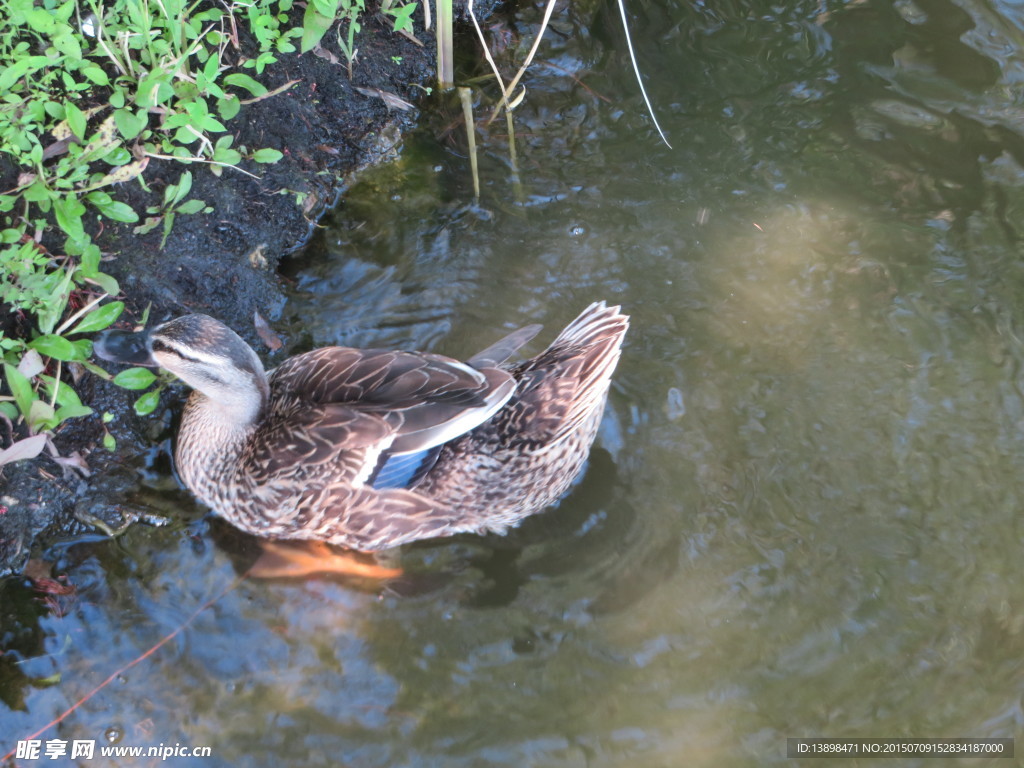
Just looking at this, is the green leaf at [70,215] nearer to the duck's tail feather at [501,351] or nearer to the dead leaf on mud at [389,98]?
the duck's tail feather at [501,351]

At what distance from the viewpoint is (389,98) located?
4727 mm

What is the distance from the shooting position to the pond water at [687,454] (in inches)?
120

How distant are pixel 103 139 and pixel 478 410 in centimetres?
196

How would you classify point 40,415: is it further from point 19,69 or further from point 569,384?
point 569,384

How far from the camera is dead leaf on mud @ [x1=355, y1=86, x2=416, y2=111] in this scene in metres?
4.69

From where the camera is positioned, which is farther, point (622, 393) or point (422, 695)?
point (622, 393)

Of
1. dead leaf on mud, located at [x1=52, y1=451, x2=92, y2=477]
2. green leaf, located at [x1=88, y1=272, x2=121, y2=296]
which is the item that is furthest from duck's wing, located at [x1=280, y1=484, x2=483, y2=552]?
green leaf, located at [x1=88, y1=272, x2=121, y2=296]

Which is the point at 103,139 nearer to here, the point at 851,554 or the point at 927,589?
the point at 851,554

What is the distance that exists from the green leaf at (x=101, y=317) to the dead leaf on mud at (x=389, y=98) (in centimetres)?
209

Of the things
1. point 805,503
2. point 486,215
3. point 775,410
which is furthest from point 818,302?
point 486,215

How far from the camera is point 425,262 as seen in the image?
4266mm

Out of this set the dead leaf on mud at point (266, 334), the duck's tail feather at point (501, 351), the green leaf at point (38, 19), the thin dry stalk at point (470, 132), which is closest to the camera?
the green leaf at point (38, 19)

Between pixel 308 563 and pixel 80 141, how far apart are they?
6.40 ft

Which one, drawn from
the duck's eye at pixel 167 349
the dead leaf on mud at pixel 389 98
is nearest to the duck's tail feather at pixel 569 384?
the duck's eye at pixel 167 349
